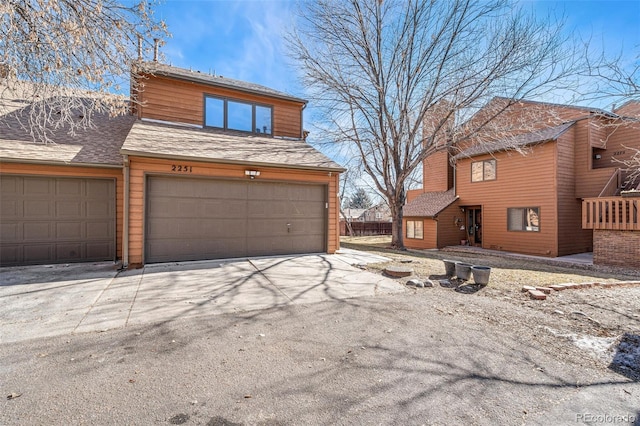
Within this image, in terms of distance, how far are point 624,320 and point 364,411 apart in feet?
14.2

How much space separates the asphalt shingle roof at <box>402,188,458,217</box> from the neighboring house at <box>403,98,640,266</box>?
0.40 ft

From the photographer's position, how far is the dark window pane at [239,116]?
9.78 meters

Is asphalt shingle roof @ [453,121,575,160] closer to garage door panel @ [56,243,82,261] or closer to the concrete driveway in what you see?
the concrete driveway

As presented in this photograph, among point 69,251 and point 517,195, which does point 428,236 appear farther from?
point 69,251

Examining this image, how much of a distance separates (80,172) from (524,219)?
16924 millimetres

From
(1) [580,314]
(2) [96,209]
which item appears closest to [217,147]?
(2) [96,209]

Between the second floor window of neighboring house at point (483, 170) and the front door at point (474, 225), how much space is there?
1.87 metres

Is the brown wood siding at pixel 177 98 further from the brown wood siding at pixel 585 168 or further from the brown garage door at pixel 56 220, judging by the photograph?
the brown wood siding at pixel 585 168

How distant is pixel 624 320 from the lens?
3990 mm

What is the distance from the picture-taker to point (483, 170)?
1547cm

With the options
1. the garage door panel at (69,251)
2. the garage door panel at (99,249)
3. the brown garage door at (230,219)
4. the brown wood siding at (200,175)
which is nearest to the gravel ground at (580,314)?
the brown wood siding at (200,175)

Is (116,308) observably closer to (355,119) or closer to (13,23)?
(13,23)

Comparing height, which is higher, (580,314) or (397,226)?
(397,226)

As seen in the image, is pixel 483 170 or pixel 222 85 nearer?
pixel 222 85
